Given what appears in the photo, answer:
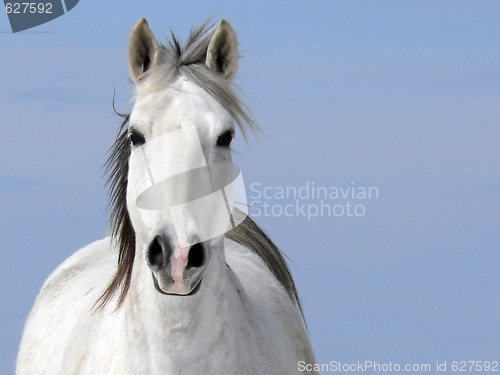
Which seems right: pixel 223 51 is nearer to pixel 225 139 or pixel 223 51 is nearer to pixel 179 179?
pixel 225 139

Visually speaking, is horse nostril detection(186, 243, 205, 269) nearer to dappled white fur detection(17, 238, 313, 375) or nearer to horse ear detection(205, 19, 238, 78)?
dappled white fur detection(17, 238, 313, 375)

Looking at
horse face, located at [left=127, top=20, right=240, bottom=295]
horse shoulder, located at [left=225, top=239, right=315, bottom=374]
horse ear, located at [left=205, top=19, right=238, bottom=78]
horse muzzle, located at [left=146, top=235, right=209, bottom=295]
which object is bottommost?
horse shoulder, located at [left=225, top=239, right=315, bottom=374]

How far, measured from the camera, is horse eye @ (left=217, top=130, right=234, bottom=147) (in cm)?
404

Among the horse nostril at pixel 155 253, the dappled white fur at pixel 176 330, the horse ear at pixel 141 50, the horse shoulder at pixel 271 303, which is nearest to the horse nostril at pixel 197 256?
the horse nostril at pixel 155 253

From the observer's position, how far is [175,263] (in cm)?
370

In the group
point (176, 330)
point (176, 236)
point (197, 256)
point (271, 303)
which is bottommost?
point (271, 303)

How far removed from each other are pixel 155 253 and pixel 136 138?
2.16ft

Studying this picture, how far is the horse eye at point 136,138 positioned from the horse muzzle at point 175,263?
0.57 metres

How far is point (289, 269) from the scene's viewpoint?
261 inches

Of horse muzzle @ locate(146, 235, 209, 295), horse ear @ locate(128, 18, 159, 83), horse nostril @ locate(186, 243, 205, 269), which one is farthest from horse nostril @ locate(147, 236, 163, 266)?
horse ear @ locate(128, 18, 159, 83)

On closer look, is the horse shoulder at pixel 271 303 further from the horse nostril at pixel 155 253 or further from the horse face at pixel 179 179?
the horse nostril at pixel 155 253

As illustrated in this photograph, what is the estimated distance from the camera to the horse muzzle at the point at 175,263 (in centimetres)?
370

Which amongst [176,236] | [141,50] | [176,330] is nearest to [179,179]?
[176,236]

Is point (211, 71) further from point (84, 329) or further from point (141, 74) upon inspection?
point (84, 329)
